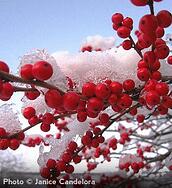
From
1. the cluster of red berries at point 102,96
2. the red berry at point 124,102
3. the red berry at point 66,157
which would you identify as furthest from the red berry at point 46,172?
the red berry at point 124,102

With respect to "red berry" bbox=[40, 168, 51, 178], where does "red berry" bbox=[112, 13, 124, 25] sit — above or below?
above

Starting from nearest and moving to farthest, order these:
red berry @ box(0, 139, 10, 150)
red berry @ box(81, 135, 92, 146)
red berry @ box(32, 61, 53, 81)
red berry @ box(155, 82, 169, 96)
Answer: red berry @ box(32, 61, 53, 81) → red berry @ box(155, 82, 169, 96) → red berry @ box(0, 139, 10, 150) → red berry @ box(81, 135, 92, 146)

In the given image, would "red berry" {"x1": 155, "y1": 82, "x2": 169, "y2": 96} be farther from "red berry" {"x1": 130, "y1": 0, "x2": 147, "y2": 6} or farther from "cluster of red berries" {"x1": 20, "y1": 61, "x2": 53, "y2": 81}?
"cluster of red berries" {"x1": 20, "y1": 61, "x2": 53, "y2": 81}

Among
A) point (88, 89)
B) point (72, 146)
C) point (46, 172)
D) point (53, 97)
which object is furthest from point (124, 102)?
point (46, 172)

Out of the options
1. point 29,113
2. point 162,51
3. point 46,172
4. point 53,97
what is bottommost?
point 46,172

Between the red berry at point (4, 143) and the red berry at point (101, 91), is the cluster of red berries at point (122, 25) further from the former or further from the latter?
the red berry at point (4, 143)

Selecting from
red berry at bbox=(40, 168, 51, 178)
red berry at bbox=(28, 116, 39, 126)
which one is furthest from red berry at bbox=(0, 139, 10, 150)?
red berry at bbox=(40, 168, 51, 178)

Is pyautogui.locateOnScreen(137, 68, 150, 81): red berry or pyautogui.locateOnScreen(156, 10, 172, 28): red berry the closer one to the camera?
pyautogui.locateOnScreen(156, 10, 172, 28): red berry

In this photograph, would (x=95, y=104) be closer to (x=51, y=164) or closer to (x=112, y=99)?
(x=112, y=99)
